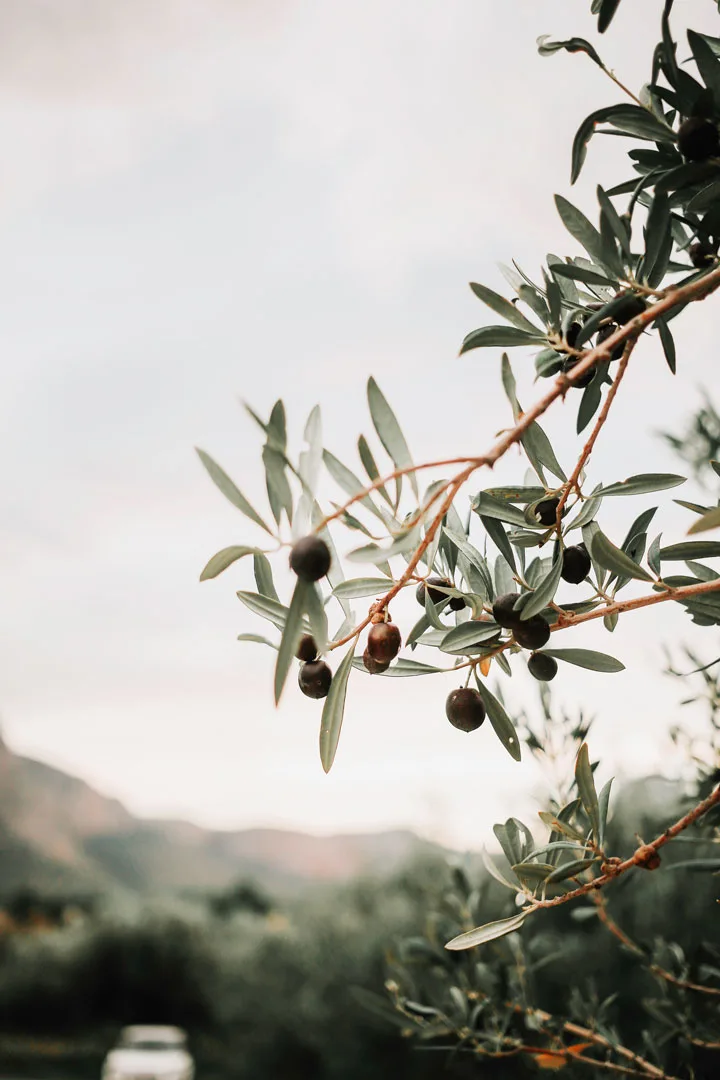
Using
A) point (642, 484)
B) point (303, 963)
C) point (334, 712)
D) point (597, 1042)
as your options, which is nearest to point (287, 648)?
point (334, 712)

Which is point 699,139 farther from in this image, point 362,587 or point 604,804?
point 604,804

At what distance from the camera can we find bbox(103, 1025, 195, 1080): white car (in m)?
7.51

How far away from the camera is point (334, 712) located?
2.09ft

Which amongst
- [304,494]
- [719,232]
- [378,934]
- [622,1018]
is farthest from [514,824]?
[378,934]

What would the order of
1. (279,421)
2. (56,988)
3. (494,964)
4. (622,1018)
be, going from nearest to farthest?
(279,421)
(494,964)
(622,1018)
(56,988)

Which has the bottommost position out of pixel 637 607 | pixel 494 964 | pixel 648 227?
pixel 494 964

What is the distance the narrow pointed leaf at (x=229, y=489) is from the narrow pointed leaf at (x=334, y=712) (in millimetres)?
143

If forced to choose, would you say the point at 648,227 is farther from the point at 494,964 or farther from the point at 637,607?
the point at 494,964

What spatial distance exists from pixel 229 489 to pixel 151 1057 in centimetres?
874

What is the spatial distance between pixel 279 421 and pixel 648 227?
1.07 ft

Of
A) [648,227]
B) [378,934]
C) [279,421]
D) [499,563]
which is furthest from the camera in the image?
[378,934]

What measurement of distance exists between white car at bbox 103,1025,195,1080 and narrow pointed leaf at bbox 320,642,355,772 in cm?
822

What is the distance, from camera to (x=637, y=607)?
0.69 meters

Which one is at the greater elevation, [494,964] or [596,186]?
[596,186]
